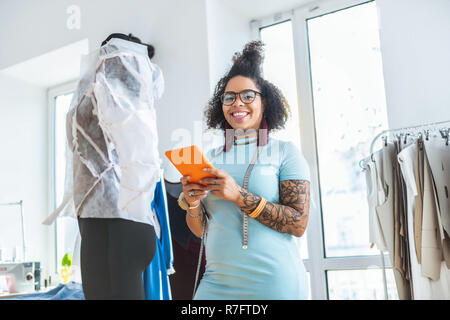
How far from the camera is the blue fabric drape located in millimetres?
1440

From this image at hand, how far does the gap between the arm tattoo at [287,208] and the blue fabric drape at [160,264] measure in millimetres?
495

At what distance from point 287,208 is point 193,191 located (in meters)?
0.22

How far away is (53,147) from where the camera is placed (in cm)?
359

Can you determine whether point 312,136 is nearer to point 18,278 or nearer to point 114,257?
point 114,257

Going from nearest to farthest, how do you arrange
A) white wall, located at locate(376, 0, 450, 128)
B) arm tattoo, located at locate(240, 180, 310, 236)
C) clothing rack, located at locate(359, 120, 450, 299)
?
arm tattoo, located at locate(240, 180, 310, 236) → clothing rack, located at locate(359, 120, 450, 299) → white wall, located at locate(376, 0, 450, 128)

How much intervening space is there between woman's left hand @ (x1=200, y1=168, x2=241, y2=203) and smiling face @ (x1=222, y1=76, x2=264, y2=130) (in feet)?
0.72

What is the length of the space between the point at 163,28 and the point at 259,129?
1.42m

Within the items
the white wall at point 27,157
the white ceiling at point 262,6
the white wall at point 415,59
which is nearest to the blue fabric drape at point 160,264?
the white wall at point 415,59

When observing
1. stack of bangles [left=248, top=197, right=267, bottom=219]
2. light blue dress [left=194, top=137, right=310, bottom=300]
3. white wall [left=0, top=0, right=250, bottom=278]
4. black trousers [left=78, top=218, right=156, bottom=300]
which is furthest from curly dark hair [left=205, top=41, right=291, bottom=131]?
white wall [left=0, top=0, right=250, bottom=278]

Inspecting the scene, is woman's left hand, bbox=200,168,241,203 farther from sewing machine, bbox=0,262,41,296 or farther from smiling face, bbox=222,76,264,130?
sewing machine, bbox=0,262,41,296

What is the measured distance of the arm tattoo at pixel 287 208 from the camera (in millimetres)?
1091

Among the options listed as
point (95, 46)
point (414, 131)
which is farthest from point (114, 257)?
point (95, 46)
